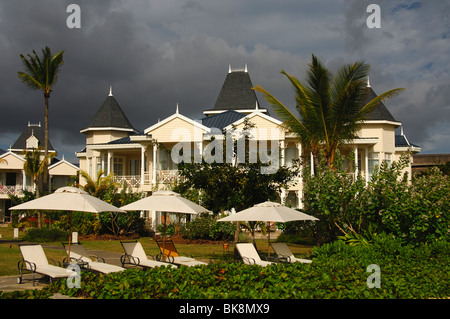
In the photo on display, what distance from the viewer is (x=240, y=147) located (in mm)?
17156

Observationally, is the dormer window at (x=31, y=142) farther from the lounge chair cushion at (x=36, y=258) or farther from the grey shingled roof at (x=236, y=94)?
the lounge chair cushion at (x=36, y=258)

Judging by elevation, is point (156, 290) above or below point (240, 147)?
below

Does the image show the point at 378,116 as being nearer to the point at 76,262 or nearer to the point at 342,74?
→ the point at 342,74

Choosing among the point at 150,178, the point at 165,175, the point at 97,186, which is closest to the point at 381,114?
the point at 165,175

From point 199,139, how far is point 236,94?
9618 mm

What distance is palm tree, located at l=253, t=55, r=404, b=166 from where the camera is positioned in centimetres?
1914

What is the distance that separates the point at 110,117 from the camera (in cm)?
3531

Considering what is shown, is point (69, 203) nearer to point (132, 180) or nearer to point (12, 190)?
point (132, 180)

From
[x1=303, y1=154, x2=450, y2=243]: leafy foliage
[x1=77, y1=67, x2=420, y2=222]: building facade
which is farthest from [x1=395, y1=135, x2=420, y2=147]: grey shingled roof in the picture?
[x1=303, y1=154, x2=450, y2=243]: leafy foliage

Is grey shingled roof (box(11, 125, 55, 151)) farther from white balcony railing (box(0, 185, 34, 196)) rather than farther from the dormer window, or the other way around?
white balcony railing (box(0, 185, 34, 196))
